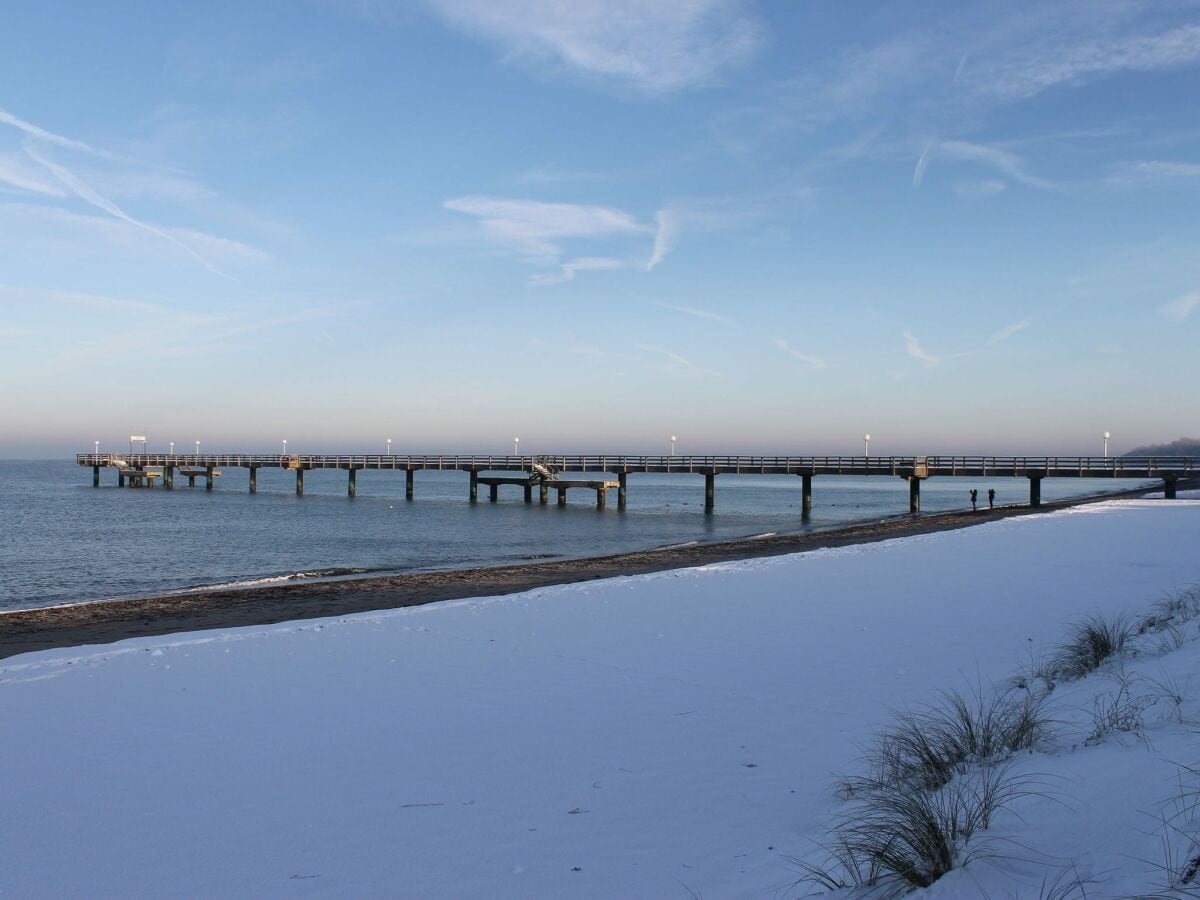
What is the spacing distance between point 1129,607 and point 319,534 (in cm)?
3326

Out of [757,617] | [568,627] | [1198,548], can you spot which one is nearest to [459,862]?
[568,627]

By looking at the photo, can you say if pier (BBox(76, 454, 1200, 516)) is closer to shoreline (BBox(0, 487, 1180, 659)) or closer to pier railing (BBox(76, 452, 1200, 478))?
pier railing (BBox(76, 452, 1200, 478))

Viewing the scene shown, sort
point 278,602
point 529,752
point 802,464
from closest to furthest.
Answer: point 529,752
point 278,602
point 802,464

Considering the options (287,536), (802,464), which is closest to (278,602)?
(287,536)

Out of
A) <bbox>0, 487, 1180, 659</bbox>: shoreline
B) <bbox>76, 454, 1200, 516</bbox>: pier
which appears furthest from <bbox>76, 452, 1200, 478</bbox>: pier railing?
<bbox>0, 487, 1180, 659</bbox>: shoreline

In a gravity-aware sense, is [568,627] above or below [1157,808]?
below

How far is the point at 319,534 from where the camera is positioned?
37.5 meters

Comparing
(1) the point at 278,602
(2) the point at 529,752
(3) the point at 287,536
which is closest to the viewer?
(2) the point at 529,752

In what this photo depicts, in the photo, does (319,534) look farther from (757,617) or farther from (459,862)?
(459,862)

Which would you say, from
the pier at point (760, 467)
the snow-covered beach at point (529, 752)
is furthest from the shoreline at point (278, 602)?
the pier at point (760, 467)

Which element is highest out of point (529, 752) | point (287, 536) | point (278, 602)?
point (529, 752)

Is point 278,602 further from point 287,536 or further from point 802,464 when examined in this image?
point 802,464

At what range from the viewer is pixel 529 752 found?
5.82m

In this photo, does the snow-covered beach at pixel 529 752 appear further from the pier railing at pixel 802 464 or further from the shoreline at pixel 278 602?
the pier railing at pixel 802 464
